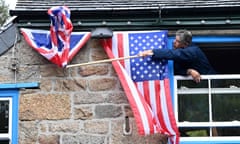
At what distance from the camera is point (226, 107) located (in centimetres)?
618

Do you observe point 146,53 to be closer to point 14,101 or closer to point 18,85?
point 18,85

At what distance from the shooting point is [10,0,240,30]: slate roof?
6070 mm

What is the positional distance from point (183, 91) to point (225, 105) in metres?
0.60

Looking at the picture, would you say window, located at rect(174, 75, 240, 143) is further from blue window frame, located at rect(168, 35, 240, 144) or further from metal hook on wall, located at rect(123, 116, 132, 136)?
metal hook on wall, located at rect(123, 116, 132, 136)

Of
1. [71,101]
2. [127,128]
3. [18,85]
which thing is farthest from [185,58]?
[18,85]

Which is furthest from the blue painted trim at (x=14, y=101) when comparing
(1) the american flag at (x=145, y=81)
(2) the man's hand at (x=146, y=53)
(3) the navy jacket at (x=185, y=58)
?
(3) the navy jacket at (x=185, y=58)

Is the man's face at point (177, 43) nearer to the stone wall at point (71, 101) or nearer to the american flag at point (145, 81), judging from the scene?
the american flag at point (145, 81)

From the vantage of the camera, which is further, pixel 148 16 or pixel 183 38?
pixel 148 16

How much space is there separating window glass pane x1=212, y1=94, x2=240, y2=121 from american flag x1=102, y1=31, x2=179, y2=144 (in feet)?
2.06

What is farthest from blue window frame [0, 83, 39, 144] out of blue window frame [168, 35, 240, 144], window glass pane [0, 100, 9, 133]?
blue window frame [168, 35, 240, 144]

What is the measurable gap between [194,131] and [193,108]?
31 cm

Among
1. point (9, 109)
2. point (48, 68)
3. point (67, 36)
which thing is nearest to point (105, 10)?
point (67, 36)

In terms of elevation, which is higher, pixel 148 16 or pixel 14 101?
pixel 148 16

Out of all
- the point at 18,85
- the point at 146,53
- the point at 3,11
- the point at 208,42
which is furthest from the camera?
the point at 3,11
